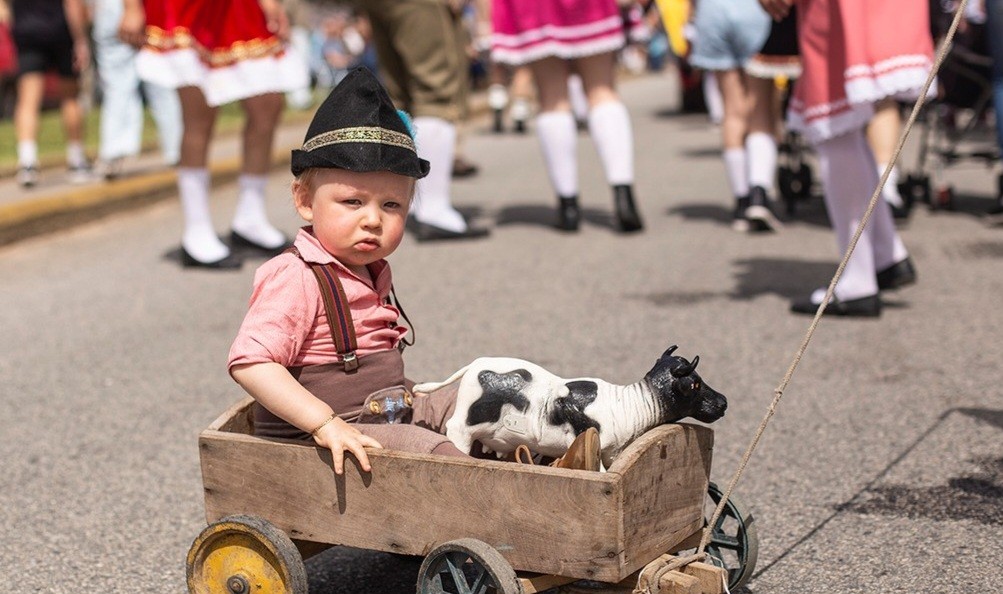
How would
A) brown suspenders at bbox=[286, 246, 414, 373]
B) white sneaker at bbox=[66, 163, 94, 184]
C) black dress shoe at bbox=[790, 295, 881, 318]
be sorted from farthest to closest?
white sneaker at bbox=[66, 163, 94, 184] < black dress shoe at bbox=[790, 295, 881, 318] < brown suspenders at bbox=[286, 246, 414, 373]

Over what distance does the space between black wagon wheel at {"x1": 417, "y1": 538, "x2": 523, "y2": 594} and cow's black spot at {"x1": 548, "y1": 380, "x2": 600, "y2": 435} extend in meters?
0.32

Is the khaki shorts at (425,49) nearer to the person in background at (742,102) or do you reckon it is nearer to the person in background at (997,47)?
the person in background at (742,102)

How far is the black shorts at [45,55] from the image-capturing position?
9805mm

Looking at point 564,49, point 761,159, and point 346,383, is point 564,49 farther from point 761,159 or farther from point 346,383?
point 346,383

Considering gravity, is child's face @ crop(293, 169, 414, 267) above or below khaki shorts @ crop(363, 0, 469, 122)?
above

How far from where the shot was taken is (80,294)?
6.48 meters

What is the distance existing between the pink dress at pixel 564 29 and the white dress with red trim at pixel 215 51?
123 centimetres

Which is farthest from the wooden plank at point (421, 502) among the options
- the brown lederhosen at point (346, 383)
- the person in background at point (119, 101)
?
the person in background at point (119, 101)

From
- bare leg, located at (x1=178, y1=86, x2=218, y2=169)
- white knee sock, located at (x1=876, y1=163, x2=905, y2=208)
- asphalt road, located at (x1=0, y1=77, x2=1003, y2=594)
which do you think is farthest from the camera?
white knee sock, located at (x1=876, y1=163, x2=905, y2=208)

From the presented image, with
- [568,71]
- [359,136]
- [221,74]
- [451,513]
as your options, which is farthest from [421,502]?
[568,71]

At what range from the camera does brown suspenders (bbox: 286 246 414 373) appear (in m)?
2.83

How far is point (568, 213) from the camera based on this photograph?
7.66m

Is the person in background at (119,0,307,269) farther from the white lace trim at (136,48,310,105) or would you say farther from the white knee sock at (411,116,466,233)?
the white knee sock at (411,116,466,233)

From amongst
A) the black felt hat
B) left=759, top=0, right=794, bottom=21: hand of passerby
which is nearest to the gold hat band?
the black felt hat
